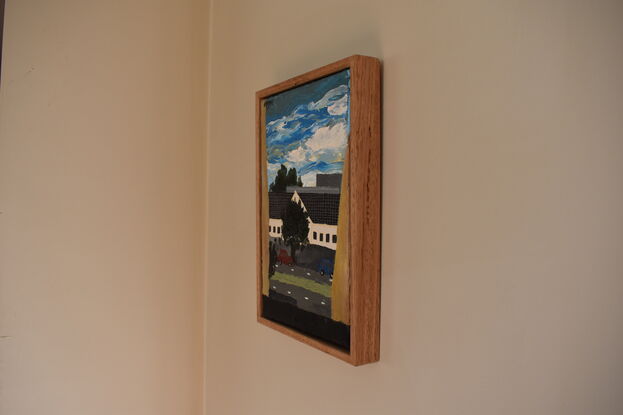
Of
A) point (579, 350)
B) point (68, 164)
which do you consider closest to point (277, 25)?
point (68, 164)

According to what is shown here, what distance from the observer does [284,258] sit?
3.58 feet

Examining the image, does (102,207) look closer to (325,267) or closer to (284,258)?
(284,258)

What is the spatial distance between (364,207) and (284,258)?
0.29m

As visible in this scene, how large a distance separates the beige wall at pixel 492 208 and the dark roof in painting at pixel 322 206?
103 mm

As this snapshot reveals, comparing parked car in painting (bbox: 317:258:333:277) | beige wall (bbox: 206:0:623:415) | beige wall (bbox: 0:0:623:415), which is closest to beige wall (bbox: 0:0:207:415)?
beige wall (bbox: 0:0:623:415)

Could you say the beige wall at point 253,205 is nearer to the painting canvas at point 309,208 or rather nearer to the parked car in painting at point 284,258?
the painting canvas at point 309,208

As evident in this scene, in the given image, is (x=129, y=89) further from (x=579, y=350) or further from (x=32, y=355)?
(x=579, y=350)

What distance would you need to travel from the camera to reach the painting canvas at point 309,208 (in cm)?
91

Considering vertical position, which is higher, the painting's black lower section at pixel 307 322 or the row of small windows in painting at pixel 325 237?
the row of small windows in painting at pixel 325 237

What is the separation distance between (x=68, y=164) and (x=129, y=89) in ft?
0.94

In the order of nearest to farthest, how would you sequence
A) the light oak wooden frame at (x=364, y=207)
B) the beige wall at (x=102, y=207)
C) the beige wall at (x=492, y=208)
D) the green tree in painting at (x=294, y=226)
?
the beige wall at (x=492, y=208), the light oak wooden frame at (x=364, y=207), the green tree in painting at (x=294, y=226), the beige wall at (x=102, y=207)

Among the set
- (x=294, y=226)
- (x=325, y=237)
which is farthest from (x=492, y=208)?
(x=294, y=226)

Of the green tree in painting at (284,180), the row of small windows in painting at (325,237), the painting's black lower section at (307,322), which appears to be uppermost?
the green tree in painting at (284,180)

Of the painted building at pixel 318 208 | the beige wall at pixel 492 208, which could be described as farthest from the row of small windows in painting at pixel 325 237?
the beige wall at pixel 492 208
